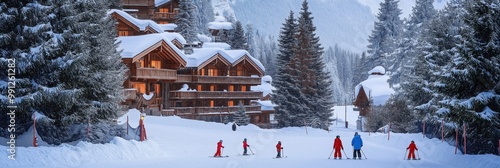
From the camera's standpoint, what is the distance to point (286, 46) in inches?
2366

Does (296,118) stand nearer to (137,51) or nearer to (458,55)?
(137,51)

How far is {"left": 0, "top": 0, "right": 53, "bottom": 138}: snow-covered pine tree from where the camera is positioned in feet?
66.7

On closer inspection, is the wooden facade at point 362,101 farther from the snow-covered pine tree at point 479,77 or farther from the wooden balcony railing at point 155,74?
the snow-covered pine tree at point 479,77

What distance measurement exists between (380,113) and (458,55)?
32.8 m

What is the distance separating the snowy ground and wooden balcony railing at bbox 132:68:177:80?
581 centimetres

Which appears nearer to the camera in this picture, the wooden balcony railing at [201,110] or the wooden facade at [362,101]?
the wooden balcony railing at [201,110]

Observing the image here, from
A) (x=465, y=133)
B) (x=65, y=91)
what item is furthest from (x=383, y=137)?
(x=65, y=91)

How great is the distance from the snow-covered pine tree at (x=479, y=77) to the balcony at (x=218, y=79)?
37464mm

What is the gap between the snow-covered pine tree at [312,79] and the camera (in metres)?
57.4

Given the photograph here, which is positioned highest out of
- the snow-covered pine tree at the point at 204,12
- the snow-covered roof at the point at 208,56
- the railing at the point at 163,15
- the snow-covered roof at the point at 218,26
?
the snow-covered pine tree at the point at 204,12

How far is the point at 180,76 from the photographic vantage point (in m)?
57.3

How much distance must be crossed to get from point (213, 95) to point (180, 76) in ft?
14.0

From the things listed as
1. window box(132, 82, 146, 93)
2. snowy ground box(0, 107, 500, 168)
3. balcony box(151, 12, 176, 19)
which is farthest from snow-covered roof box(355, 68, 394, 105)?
window box(132, 82, 146, 93)

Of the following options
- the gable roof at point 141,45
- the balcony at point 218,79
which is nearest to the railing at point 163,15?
the balcony at point 218,79
